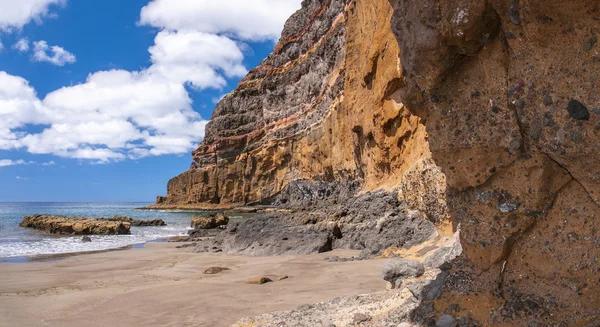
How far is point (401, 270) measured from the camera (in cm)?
496

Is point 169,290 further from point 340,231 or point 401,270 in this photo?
point 340,231

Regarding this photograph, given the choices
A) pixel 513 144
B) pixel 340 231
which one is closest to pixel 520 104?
pixel 513 144

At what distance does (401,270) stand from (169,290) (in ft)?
14.9

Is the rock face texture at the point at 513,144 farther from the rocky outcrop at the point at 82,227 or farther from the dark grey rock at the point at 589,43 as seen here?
the rocky outcrop at the point at 82,227

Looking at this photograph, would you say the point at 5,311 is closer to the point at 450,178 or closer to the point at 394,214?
the point at 450,178

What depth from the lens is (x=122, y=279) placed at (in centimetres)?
977

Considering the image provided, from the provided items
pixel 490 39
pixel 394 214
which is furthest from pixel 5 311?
pixel 394 214

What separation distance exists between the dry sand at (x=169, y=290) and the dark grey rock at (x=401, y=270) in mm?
947

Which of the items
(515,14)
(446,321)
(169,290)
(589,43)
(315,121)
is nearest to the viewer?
(589,43)

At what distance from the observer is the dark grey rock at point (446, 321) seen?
2.86 m

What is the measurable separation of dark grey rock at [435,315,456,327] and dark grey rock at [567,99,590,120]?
1531 millimetres

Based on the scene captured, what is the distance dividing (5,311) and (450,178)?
734 cm

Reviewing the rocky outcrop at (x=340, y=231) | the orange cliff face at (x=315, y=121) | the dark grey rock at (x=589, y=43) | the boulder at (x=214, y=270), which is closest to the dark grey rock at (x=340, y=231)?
the rocky outcrop at (x=340, y=231)

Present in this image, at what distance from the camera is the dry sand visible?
5902mm
